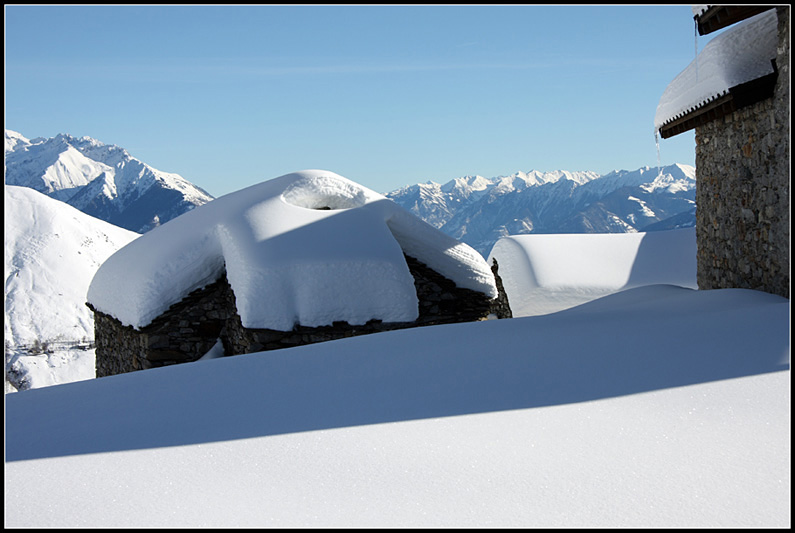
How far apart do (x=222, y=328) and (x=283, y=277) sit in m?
1.46

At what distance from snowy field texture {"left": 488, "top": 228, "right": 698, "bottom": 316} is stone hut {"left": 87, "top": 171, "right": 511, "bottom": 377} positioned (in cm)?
450

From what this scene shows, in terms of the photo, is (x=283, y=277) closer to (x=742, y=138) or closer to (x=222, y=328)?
(x=222, y=328)

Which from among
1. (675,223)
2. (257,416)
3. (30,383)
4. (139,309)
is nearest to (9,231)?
(30,383)

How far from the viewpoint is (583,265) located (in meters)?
14.3

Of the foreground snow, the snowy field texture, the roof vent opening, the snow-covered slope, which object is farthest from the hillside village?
the snow-covered slope

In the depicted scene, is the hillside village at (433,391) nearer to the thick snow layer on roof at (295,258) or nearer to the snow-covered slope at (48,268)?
the thick snow layer on roof at (295,258)

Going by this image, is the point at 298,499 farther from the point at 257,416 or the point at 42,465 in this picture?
the point at 42,465

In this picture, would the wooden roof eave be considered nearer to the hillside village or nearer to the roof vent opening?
the hillside village

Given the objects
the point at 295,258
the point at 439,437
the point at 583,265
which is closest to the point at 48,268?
the point at 583,265

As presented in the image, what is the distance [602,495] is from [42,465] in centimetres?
223

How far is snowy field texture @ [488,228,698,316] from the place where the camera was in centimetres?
1340

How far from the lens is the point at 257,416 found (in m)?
3.10

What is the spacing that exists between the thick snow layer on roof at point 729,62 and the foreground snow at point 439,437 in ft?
6.75

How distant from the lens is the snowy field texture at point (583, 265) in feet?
44.0
